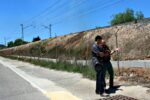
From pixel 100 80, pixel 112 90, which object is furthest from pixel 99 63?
pixel 112 90

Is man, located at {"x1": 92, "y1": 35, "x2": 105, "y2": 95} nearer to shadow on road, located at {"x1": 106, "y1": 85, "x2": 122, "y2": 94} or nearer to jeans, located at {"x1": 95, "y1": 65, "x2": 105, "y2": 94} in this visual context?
jeans, located at {"x1": 95, "y1": 65, "x2": 105, "y2": 94}

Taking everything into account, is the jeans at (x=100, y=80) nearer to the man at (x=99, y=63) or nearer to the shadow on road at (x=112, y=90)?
the man at (x=99, y=63)

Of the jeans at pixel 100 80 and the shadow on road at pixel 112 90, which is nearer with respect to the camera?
the jeans at pixel 100 80

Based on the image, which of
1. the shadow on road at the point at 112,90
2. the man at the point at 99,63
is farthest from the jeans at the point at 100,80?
the shadow on road at the point at 112,90

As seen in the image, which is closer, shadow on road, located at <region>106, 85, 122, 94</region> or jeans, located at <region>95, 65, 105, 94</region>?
jeans, located at <region>95, 65, 105, 94</region>

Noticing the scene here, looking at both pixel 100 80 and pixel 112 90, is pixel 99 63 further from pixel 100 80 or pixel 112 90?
pixel 112 90

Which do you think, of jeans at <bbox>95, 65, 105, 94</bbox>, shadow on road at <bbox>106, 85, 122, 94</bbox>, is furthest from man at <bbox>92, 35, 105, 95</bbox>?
shadow on road at <bbox>106, 85, 122, 94</bbox>

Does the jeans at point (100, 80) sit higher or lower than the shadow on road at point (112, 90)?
higher

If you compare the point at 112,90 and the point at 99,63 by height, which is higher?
the point at 99,63

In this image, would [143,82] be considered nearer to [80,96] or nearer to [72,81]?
[80,96]

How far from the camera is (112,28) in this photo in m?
41.5

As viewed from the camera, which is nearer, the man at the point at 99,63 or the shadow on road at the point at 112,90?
the man at the point at 99,63

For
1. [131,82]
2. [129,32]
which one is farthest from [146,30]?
[131,82]

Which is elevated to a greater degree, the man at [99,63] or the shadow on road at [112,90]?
the man at [99,63]
